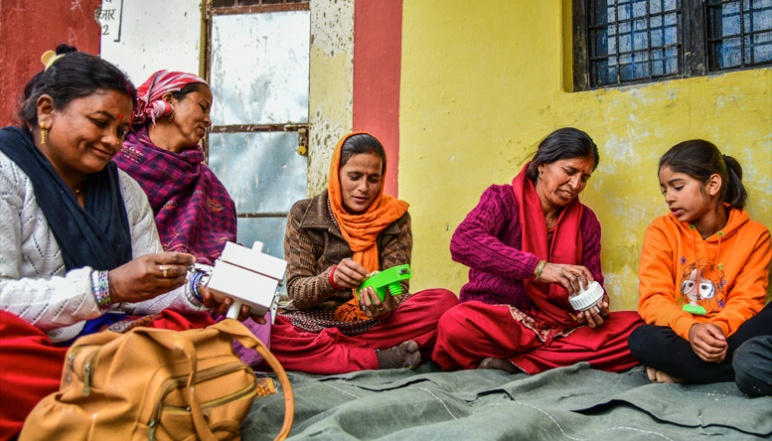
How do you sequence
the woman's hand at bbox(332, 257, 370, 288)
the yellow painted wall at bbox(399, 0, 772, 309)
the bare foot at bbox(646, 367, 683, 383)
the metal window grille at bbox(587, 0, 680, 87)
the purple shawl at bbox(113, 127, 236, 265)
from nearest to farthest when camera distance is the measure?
1. the bare foot at bbox(646, 367, 683, 383)
2. the woman's hand at bbox(332, 257, 370, 288)
3. the purple shawl at bbox(113, 127, 236, 265)
4. the yellow painted wall at bbox(399, 0, 772, 309)
5. the metal window grille at bbox(587, 0, 680, 87)

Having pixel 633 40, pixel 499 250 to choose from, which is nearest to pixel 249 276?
pixel 499 250

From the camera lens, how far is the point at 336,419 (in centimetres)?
243

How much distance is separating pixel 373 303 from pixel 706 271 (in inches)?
59.1

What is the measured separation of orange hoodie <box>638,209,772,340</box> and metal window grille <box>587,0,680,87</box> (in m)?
1.02

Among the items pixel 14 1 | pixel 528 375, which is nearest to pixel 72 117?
pixel 528 375

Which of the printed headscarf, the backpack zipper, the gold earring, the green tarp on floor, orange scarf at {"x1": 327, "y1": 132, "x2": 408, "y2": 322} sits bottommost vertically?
the green tarp on floor

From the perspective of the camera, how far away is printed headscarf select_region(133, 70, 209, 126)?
388cm

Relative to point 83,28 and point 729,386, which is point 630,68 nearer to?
point 729,386

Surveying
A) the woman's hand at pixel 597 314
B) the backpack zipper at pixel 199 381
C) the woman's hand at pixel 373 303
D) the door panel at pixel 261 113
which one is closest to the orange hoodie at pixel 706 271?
the woman's hand at pixel 597 314

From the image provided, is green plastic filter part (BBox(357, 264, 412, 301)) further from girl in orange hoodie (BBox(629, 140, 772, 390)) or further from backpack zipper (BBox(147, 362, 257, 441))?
backpack zipper (BBox(147, 362, 257, 441))

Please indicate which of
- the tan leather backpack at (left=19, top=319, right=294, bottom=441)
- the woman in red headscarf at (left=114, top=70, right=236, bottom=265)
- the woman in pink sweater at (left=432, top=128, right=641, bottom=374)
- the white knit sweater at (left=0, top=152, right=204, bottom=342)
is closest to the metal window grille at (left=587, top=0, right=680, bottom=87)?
the woman in pink sweater at (left=432, top=128, right=641, bottom=374)

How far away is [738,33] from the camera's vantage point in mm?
4129

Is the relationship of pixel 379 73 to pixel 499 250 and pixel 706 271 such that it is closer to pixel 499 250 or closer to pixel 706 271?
pixel 499 250

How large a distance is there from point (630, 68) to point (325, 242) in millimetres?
1911
